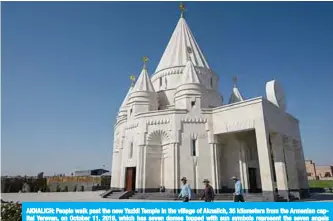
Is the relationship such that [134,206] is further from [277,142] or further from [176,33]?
[176,33]

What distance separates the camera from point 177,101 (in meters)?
23.7

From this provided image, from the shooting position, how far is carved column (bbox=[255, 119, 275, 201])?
56.6 ft

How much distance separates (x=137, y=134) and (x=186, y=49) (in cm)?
1344

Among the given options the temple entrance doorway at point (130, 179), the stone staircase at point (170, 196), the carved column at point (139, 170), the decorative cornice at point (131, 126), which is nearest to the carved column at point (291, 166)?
the stone staircase at point (170, 196)

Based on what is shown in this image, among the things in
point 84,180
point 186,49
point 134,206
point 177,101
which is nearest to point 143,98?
point 177,101

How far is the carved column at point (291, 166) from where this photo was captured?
21.5 m

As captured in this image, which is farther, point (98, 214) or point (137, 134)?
point (137, 134)

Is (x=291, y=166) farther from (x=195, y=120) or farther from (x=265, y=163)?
(x=195, y=120)

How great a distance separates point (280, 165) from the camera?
19.6 meters

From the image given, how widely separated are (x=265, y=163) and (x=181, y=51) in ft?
58.0

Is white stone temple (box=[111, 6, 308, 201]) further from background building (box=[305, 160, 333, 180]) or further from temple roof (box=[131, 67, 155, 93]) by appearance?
background building (box=[305, 160, 333, 180])

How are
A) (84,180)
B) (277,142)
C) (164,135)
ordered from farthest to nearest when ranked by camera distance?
(84,180) < (164,135) < (277,142)

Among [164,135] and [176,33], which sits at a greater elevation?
[176,33]

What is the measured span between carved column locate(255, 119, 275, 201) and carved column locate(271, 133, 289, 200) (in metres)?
1.84
